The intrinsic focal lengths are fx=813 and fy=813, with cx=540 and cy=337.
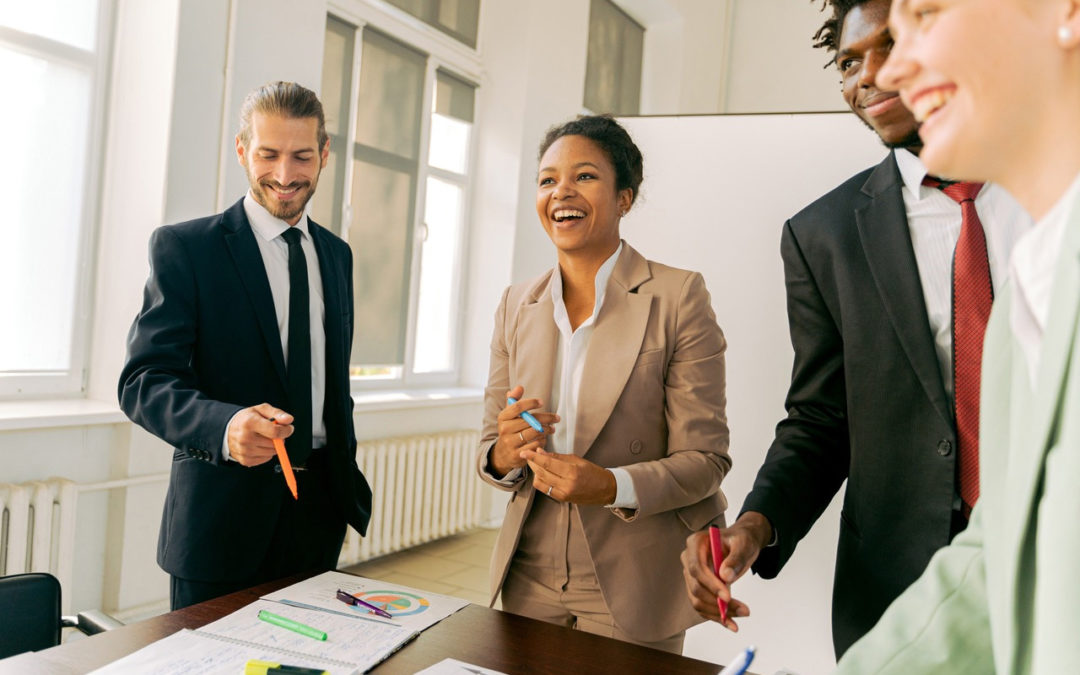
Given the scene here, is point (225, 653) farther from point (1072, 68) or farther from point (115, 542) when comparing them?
point (115, 542)

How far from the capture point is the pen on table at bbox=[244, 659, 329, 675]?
105 centimetres

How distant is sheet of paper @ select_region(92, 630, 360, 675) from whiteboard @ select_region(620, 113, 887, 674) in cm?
170

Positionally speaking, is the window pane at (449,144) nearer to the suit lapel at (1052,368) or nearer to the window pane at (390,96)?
the window pane at (390,96)

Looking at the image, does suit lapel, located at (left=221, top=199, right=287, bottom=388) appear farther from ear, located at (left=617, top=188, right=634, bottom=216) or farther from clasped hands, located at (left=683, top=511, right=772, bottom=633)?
clasped hands, located at (left=683, top=511, right=772, bottom=633)

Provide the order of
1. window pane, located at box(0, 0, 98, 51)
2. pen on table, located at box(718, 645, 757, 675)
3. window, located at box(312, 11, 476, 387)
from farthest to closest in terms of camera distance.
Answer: window, located at box(312, 11, 476, 387), window pane, located at box(0, 0, 98, 51), pen on table, located at box(718, 645, 757, 675)

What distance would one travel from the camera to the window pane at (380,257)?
4.85 meters

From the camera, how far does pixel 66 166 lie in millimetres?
3332

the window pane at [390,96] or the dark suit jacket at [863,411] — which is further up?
the window pane at [390,96]

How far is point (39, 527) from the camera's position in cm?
286

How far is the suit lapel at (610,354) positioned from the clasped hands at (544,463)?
79mm

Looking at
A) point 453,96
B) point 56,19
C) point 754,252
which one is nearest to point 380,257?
point 453,96

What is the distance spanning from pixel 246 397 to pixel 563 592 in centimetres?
76

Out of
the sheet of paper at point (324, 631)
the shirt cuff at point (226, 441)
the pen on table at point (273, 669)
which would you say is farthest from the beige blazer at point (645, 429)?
the pen on table at point (273, 669)

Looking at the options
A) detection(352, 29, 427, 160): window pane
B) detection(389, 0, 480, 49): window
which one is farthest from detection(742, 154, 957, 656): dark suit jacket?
detection(389, 0, 480, 49): window
